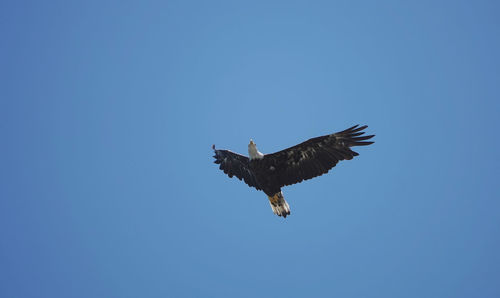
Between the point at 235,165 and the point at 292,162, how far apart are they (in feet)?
7.09

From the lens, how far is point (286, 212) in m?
13.8

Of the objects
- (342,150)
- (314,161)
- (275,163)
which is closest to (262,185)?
(275,163)

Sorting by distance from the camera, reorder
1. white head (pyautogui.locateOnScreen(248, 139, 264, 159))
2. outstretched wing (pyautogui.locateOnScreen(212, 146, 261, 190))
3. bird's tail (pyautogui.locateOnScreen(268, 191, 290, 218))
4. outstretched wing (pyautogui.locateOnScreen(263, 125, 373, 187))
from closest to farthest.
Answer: outstretched wing (pyautogui.locateOnScreen(263, 125, 373, 187))
white head (pyautogui.locateOnScreen(248, 139, 264, 159))
bird's tail (pyautogui.locateOnScreen(268, 191, 290, 218))
outstretched wing (pyautogui.locateOnScreen(212, 146, 261, 190))

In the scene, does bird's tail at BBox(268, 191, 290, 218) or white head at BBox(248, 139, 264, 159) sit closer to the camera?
white head at BBox(248, 139, 264, 159)

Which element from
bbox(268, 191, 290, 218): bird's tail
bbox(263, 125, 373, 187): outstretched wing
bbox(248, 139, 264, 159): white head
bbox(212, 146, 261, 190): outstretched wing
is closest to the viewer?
bbox(263, 125, 373, 187): outstretched wing

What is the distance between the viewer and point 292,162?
13.1 metres

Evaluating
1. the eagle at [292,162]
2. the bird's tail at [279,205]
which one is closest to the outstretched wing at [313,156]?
the eagle at [292,162]

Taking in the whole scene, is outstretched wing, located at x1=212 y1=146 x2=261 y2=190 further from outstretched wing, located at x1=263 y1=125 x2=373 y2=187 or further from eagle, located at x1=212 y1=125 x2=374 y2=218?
outstretched wing, located at x1=263 y1=125 x2=373 y2=187

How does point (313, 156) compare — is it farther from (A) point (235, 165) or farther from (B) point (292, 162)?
(A) point (235, 165)

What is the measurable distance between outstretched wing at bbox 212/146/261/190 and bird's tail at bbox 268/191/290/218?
0.64 metres

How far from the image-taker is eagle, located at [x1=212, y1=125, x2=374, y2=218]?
12.4 m

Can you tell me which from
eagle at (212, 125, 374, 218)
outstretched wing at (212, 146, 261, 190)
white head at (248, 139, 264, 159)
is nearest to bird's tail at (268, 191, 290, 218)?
eagle at (212, 125, 374, 218)

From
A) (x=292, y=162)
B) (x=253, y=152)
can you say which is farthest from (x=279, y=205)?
(x=253, y=152)

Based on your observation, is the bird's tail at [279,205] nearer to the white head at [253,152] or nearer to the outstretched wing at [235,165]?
the outstretched wing at [235,165]
